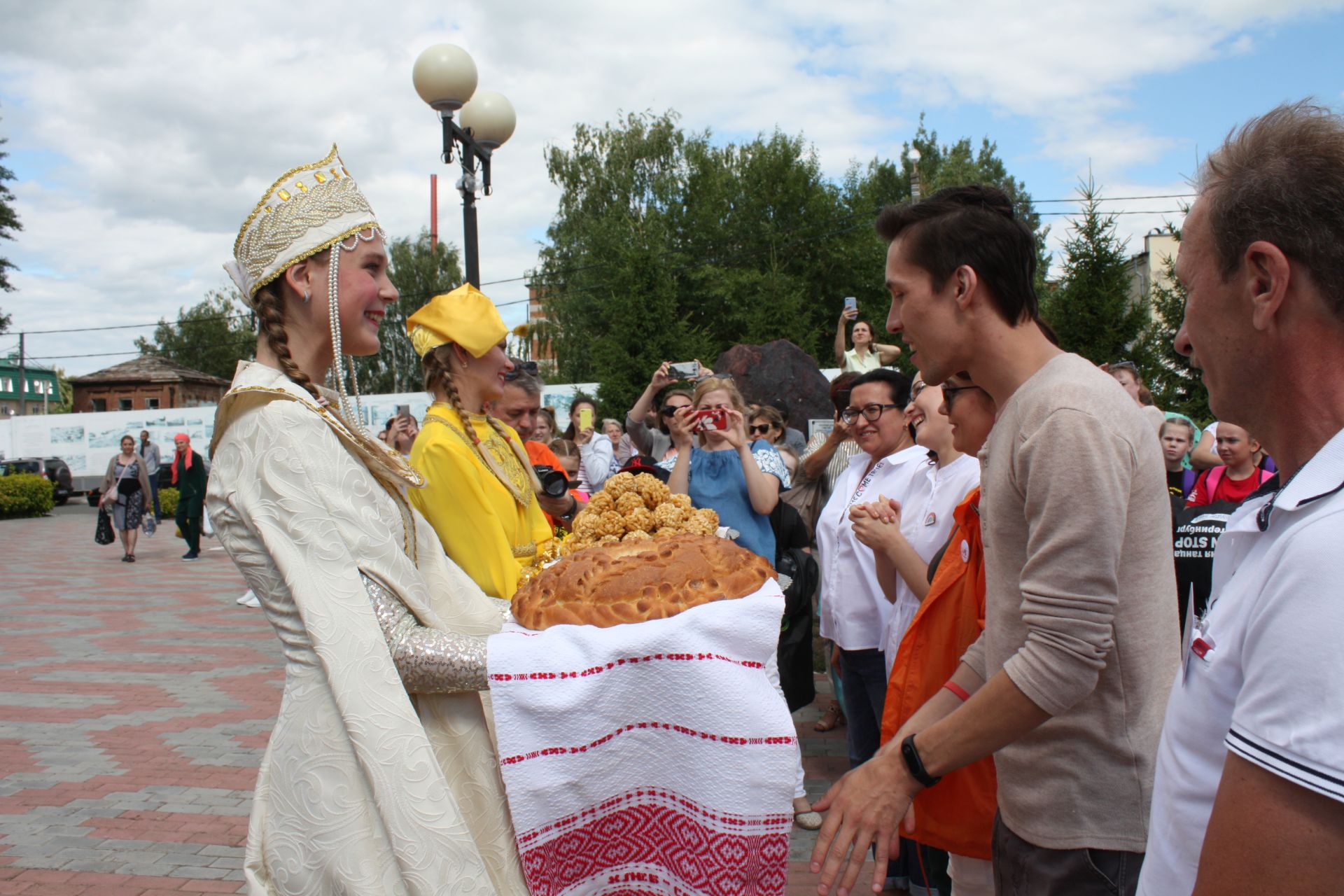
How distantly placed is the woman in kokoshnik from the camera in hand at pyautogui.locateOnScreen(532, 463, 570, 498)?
6.72 feet

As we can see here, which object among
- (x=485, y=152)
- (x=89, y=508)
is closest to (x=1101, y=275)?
(x=485, y=152)

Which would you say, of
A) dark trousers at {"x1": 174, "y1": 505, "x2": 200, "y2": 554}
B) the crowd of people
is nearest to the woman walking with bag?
dark trousers at {"x1": 174, "y1": 505, "x2": 200, "y2": 554}

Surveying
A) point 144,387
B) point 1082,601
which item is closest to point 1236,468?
point 1082,601

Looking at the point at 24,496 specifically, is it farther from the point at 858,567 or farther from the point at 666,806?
the point at 666,806

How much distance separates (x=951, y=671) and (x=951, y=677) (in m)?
0.19

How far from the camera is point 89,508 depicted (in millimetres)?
30047

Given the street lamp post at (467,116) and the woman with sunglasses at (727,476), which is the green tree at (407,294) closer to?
the street lamp post at (467,116)

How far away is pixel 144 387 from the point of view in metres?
55.5

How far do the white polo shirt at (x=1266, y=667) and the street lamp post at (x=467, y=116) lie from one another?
680 centimetres

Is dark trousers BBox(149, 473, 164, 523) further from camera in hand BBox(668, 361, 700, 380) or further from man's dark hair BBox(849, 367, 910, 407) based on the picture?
man's dark hair BBox(849, 367, 910, 407)

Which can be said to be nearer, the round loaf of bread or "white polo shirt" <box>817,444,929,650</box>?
the round loaf of bread

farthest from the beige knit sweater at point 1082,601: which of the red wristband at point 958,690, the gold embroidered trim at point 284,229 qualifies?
the gold embroidered trim at point 284,229

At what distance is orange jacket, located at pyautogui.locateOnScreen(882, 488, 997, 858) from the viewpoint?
242cm

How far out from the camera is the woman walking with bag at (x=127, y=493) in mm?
15305
